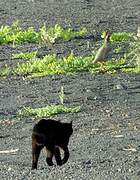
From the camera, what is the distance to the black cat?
7.87 metres

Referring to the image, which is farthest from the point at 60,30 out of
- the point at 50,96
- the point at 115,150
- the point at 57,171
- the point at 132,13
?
the point at 57,171

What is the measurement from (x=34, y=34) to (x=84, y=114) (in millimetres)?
8958

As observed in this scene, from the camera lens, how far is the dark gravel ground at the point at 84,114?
7.72 m

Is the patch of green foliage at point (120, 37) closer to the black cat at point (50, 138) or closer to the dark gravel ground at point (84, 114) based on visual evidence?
the dark gravel ground at point (84, 114)

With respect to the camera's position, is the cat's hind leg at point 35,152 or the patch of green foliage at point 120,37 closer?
the cat's hind leg at point 35,152

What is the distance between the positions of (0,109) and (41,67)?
3729 millimetres

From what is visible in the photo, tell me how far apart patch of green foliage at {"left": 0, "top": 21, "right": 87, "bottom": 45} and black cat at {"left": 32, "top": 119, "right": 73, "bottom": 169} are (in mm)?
11585

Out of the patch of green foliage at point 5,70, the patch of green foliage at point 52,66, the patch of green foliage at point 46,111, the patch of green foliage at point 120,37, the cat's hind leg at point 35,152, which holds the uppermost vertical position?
the cat's hind leg at point 35,152

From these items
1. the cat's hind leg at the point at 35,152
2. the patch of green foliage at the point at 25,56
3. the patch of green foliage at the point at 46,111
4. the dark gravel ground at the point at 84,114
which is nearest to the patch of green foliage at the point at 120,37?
the dark gravel ground at the point at 84,114

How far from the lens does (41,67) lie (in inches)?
643

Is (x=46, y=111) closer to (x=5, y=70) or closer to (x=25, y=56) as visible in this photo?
(x=5, y=70)

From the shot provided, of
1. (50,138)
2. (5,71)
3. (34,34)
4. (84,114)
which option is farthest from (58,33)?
(50,138)

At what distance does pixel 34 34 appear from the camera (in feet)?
67.8

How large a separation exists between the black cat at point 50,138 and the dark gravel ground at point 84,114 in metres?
0.14
